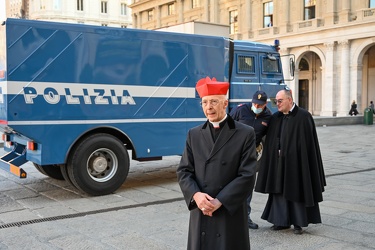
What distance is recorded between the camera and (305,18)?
39.5 meters

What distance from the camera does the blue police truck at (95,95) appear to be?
7.24 meters

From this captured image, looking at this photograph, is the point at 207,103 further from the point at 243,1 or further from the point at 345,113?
the point at 243,1

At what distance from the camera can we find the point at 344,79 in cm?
3594

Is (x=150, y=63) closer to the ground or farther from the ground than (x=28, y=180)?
farther from the ground

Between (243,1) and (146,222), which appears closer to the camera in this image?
(146,222)

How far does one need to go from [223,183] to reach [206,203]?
25 cm

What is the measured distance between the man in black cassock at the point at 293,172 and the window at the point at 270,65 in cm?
522

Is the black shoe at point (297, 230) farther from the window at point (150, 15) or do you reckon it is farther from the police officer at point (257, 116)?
the window at point (150, 15)

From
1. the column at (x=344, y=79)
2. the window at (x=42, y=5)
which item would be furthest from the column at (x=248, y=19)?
the window at (x=42, y=5)

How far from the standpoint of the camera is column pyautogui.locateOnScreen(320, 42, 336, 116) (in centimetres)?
3634

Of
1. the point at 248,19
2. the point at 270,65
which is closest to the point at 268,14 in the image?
the point at 248,19

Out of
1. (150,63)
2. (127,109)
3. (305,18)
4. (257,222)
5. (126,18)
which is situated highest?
(126,18)

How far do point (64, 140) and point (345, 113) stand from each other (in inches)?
1269

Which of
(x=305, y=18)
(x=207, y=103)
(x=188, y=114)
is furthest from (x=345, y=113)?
(x=207, y=103)
